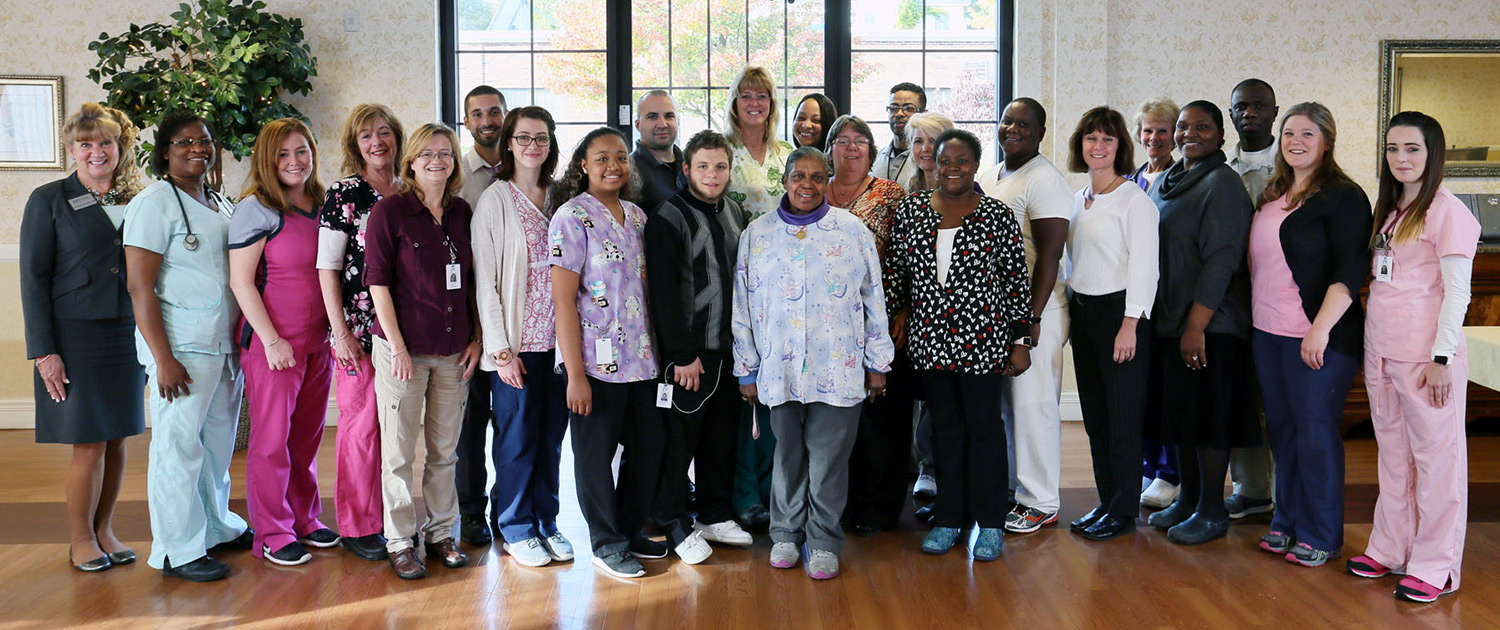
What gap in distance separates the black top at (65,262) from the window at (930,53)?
12.2 ft

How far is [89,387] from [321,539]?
83 cm

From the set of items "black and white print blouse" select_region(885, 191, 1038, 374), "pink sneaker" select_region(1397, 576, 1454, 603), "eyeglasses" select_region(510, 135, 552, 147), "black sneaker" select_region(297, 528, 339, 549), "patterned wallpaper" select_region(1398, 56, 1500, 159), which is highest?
"patterned wallpaper" select_region(1398, 56, 1500, 159)

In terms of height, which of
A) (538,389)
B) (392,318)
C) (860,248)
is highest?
(860,248)

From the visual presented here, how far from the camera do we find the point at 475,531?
3.55 metres

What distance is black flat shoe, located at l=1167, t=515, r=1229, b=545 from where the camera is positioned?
3.56 meters

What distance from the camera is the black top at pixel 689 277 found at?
3.17 meters

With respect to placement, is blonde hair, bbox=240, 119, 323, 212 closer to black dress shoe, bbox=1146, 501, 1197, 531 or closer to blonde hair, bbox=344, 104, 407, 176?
blonde hair, bbox=344, 104, 407, 176

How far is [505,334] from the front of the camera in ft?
10.5

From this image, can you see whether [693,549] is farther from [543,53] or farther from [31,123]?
[31,123]

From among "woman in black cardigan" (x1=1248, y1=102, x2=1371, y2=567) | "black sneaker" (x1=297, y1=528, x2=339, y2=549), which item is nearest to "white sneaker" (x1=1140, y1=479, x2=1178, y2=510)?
"woman in black cardigan" (x1=1248, y1=102, x2=1371, y2=567)

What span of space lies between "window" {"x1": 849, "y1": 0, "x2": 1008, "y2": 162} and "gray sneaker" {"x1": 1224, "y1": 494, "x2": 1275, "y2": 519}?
255 centimetres

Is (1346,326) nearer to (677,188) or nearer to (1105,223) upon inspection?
(1105,223)

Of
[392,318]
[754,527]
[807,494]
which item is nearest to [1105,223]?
[807,494]

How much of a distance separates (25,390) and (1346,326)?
20.1 ft
